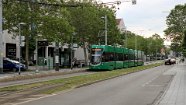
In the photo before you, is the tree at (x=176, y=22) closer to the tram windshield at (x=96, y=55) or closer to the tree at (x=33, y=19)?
the tram windshield at (x=96, y=55)

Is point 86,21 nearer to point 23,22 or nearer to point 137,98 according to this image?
point 23,22

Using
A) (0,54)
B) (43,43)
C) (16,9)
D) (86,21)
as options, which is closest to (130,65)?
(86,21)

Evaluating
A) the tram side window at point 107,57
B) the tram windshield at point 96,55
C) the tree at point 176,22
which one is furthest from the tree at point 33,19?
the tree at point 176,22

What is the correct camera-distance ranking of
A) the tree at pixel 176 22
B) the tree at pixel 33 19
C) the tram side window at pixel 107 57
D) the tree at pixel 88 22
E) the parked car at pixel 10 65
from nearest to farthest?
the tree at pixel 33 19 → the parked car at pixel 10 65 → the tram side window at pixel 107 57 → the tree at pixel 88 22 → the tree at pixel 176 22

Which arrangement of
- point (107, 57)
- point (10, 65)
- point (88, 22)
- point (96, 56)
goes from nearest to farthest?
point (10, 65), point (96, 56), point (107, 57), point (88, 22)

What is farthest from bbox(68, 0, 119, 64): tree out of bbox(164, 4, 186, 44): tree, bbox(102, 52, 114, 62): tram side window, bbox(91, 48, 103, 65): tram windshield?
bbox(164, 4, 186, 44): tree

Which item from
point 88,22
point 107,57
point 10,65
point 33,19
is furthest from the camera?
point 88,22

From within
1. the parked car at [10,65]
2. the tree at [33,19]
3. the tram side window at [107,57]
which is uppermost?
the tree at [33,19]

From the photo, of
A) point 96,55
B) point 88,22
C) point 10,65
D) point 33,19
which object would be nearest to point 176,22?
point 88,22

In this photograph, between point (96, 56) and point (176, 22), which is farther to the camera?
point (176, 22)

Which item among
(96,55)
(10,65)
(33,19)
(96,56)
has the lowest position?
(10,65)

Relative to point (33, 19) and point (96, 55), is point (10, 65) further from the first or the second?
point (96, 55)

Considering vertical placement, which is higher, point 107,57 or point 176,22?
point 176,22

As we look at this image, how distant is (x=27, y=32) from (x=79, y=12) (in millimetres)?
22483
